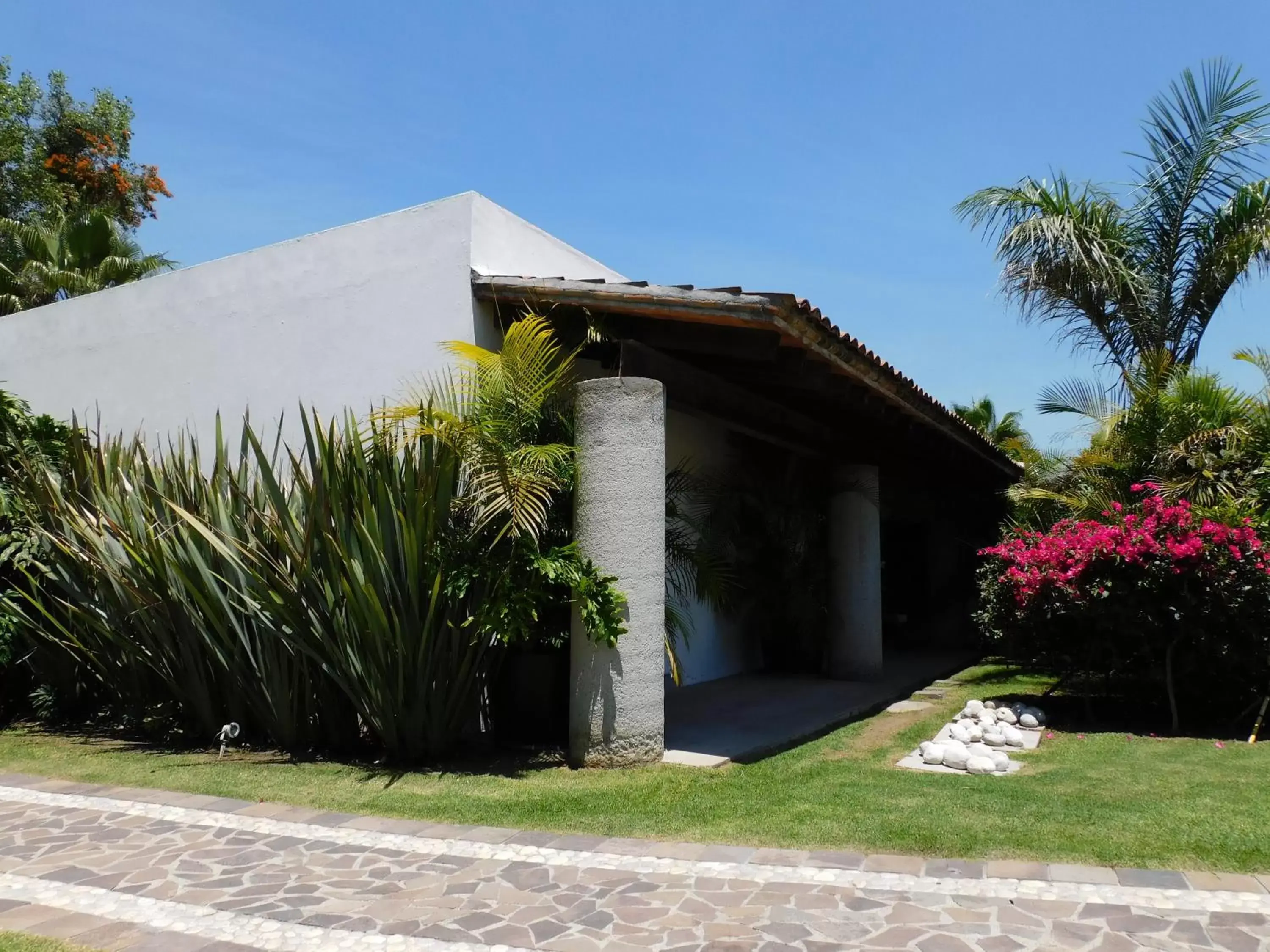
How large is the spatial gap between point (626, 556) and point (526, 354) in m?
1.60

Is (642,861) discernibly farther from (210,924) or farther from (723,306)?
(723,306)

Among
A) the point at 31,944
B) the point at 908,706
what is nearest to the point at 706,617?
the point at 908,706

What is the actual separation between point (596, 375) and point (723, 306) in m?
2.44

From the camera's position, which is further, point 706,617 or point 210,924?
point 706,617

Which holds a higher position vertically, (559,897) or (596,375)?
(596,375)

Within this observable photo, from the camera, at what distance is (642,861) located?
488 cm

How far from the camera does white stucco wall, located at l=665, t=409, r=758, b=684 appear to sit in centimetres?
1060

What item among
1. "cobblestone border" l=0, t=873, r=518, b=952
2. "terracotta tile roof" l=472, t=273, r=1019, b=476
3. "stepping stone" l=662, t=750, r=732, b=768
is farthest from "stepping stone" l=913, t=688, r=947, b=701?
"cobblestone border" l=0, t=873, r=518, b=952

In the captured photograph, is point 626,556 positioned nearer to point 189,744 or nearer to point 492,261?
point 492,261

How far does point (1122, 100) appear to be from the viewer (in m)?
12.0

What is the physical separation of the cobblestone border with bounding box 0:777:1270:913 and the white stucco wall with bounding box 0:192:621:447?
12.9 ft

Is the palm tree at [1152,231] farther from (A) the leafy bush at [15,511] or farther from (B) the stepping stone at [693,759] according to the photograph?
(A) the leafy bush at [15,511]

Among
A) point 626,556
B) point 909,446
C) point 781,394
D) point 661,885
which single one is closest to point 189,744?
point 626,556

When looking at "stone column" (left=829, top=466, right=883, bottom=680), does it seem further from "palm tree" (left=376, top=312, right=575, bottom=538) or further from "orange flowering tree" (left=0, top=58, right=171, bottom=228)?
"orange flowering tree" (left=0, top=58, right=171, bottom=228)
